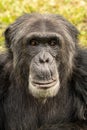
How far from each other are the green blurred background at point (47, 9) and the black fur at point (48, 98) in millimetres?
2518

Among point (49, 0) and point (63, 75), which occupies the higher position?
point (49, 0)

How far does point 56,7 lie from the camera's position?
10477 mm

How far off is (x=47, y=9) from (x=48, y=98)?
333 cm

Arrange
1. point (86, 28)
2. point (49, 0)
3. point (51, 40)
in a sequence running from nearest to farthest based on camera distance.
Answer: point (51, 40) → point (86, 28) → point (49, 0)

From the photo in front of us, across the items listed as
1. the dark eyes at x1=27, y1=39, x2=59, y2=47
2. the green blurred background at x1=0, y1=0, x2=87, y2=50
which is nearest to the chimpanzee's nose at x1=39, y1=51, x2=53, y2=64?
the dark eyes at x1=27, y1=39, x2=59, y2=47

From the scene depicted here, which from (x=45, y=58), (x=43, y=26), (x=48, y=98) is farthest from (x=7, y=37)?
(x=48, y=98)

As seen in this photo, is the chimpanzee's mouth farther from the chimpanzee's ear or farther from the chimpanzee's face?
the chimpanzee's ear

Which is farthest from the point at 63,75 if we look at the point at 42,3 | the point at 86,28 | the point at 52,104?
the point at 42,3

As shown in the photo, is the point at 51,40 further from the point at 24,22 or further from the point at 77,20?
the point at 77,20

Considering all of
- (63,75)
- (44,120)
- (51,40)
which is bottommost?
(44,120)

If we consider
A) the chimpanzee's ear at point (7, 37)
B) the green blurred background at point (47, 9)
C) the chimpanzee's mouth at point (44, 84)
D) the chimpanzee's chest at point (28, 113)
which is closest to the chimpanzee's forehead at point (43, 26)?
the chimpanzee's ear at point (7, 37)

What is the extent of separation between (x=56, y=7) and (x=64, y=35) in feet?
11.1

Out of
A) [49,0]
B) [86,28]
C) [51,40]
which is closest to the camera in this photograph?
[51,40]

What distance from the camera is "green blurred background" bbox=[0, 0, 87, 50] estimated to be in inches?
397
